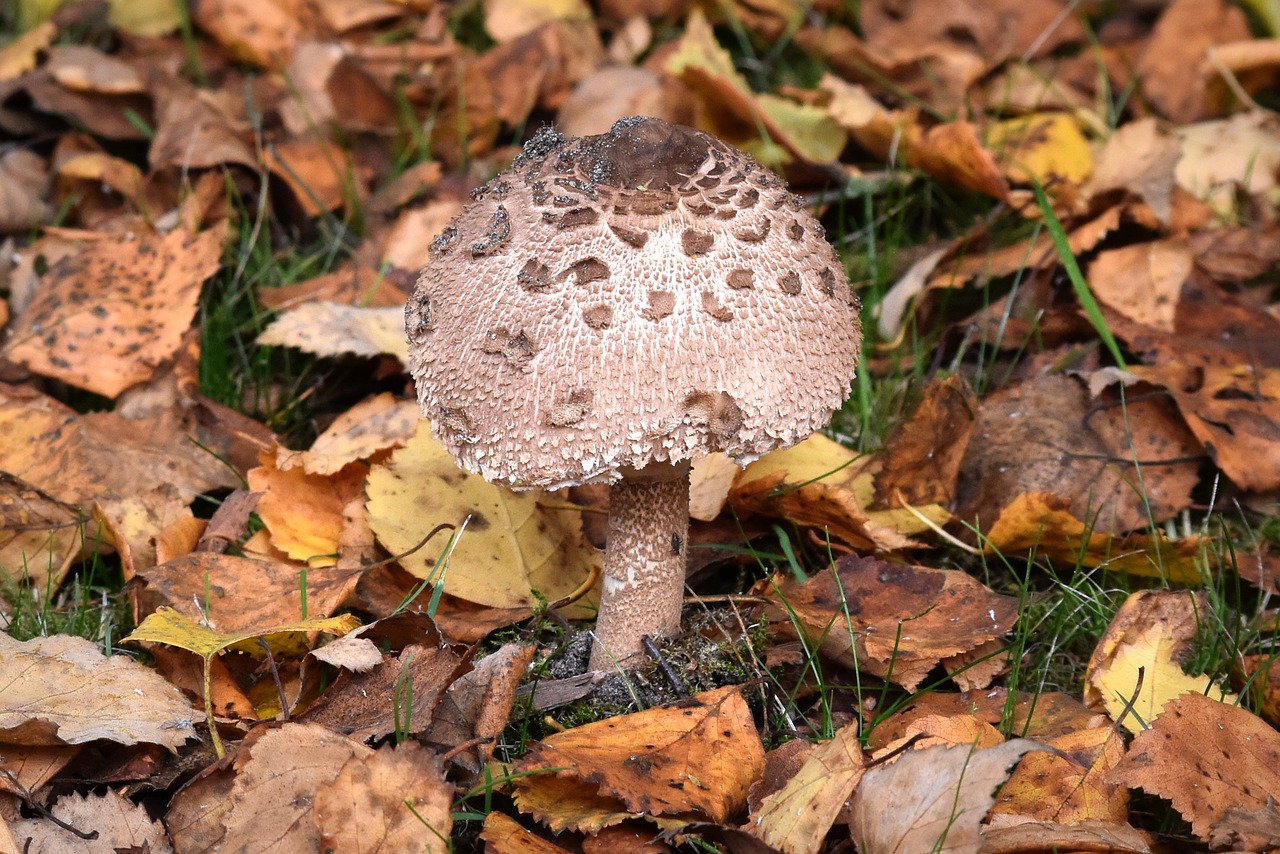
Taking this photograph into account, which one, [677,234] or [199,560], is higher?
[677,234]

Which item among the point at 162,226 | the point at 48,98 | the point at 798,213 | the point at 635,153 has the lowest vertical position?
the point at 162,226

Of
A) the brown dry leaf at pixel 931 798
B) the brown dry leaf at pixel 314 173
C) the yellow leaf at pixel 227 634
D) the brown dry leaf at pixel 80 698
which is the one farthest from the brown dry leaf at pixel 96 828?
the brown dry leaf at pixel 314 173

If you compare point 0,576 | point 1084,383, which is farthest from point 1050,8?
point 0,576

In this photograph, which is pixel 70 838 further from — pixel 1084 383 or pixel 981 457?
pixel 1084 383

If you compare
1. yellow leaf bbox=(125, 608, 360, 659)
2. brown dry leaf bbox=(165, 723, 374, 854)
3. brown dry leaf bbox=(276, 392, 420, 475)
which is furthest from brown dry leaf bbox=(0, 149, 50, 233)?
brown dry leaf bbox=(165, 723, 374, 854)

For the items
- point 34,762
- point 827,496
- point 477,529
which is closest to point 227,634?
point 34,762

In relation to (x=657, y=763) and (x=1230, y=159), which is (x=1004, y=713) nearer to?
(x=657, y=763)

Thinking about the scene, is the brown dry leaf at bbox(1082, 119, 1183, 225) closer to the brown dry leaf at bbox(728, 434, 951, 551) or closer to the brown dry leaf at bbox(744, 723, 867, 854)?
the brown dry leaf at bbox(728, 434, 951, 551)
